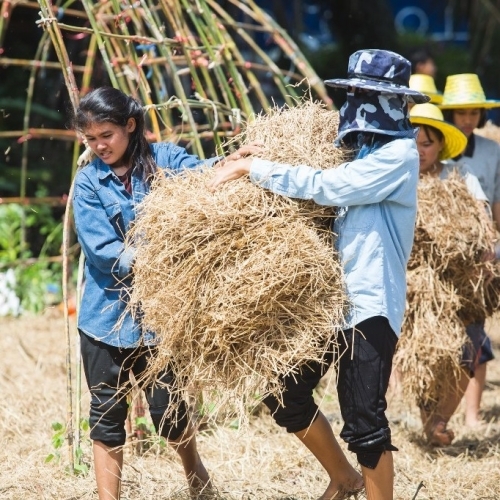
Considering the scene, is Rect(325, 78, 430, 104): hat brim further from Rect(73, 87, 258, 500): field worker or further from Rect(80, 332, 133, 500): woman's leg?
Rect(80, 332, 133, 500): woman's leg

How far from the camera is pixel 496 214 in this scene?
405cm

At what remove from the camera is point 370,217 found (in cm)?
264

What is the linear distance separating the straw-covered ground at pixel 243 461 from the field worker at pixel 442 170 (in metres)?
0.10

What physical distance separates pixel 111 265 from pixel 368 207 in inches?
31.4

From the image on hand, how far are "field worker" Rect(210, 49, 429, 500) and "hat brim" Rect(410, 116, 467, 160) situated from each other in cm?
87

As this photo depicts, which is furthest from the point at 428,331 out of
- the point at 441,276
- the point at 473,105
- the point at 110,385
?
the point at 110,385

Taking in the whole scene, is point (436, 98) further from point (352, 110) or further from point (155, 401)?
point (155, 401)

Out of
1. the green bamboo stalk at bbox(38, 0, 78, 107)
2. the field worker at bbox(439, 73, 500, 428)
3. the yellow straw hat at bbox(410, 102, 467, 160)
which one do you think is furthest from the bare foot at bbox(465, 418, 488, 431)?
the green bamboo stalk at bbox(38, 0, 78, 107)

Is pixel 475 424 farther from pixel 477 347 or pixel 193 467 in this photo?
pixel 193 467

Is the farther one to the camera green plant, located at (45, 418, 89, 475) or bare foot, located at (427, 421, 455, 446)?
bare foot, located at (427, 421, 455, 446)

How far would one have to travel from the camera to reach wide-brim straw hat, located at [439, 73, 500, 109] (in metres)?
4.08

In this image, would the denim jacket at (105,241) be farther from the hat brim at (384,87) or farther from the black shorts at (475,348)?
the black shorts at (475,348)

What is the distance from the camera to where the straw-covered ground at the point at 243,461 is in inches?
128

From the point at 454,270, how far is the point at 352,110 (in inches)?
43.4
